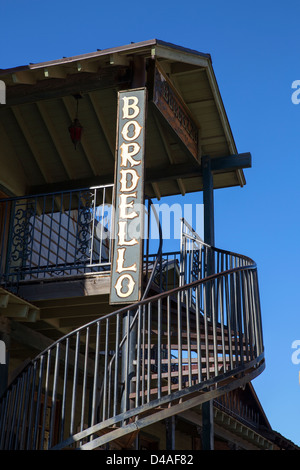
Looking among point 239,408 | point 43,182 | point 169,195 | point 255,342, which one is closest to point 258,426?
point 239,408

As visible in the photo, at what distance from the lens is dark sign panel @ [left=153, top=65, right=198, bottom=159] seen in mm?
→ 10531

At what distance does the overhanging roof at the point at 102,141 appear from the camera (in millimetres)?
11781

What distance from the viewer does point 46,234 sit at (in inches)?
590

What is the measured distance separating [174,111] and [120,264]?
3466mm

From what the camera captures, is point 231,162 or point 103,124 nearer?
point 231,162

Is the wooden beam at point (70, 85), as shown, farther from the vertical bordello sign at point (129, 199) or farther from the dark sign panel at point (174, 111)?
the dark sign panel at point (174, 111)

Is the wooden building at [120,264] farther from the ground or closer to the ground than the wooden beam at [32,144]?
A: closer to the ground

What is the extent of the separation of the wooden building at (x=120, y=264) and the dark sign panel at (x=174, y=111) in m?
0.04

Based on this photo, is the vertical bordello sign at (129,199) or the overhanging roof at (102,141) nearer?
the vertical bordello sign at (129,199)

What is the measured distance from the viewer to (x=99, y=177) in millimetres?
13250

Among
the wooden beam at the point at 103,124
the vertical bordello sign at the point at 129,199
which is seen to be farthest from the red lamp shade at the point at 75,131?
the vertical bordello sign at the point at 129,199

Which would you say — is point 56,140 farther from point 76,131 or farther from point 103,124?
point 76,131

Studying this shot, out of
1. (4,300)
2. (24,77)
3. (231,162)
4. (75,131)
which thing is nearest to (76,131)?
(75,131)

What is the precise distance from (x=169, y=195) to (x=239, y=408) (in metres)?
9.35
